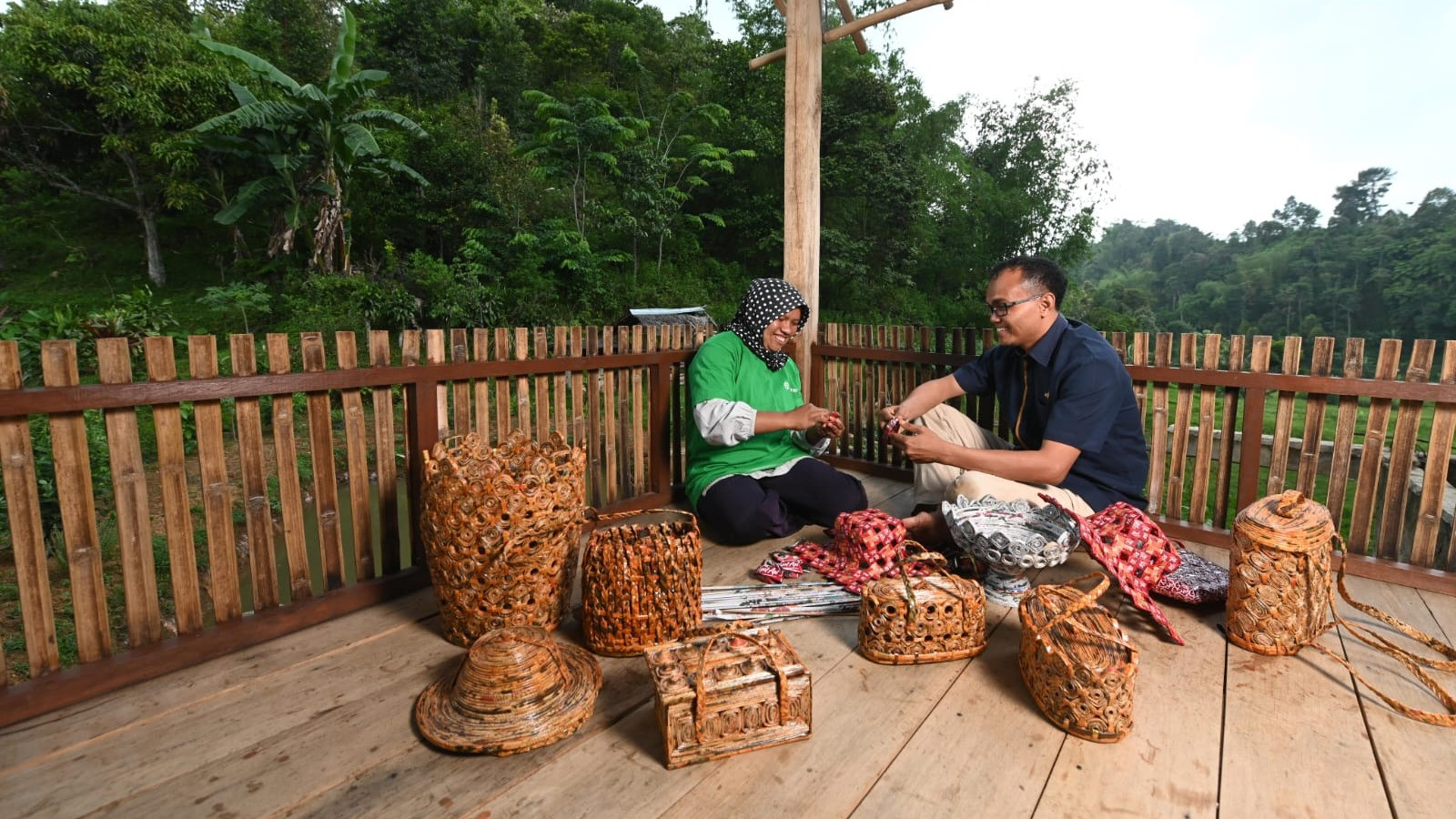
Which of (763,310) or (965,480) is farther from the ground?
(763,310)

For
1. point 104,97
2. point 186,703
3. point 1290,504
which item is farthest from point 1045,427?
point 104,97

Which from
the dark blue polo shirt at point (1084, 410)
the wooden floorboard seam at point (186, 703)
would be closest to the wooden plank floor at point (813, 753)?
the wooden floorboard seam at point (186, 703)

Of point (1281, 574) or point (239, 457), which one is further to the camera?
point (239, 457)

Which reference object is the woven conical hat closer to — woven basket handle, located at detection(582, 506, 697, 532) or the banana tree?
woven basket handle, located at detection(582, 506, 697, 532)

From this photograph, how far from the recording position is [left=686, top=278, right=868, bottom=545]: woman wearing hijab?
2820mm

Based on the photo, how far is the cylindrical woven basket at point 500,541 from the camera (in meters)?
1.90

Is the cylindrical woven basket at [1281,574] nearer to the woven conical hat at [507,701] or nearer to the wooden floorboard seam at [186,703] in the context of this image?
the woven conical hat at [507,701]

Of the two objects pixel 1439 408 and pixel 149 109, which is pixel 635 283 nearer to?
pixel 149 109

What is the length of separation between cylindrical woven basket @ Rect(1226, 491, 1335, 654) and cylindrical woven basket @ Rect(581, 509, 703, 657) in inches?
61.5

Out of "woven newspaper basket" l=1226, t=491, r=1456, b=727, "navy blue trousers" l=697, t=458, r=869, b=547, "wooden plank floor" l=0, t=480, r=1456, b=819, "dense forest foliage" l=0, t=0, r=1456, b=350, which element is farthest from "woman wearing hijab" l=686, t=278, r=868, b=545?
"dense forest foliage" l=0, t=0, r=1456, b=350

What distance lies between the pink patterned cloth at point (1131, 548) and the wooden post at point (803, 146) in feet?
6.69

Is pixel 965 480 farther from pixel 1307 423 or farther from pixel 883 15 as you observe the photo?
pixel 883 15

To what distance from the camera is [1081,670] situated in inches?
61.0

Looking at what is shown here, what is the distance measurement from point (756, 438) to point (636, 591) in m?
1.20
